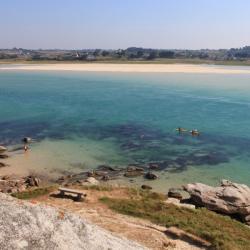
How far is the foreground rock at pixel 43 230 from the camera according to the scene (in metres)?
9.34

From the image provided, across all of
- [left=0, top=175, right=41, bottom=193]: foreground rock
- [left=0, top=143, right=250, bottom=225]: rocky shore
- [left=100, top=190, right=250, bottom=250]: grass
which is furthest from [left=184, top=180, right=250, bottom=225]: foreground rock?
[left=0, top=175, right=41, bottom=193]: foreground rock

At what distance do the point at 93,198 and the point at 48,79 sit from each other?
88.9 metres

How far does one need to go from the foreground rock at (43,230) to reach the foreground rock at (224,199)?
12.8 metres

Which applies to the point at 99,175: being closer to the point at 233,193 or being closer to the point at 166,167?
the point at 166,167

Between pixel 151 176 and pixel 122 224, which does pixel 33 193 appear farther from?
pixel 151 176

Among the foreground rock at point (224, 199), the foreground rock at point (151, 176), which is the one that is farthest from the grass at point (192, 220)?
the foreground rock at point (151, 176)

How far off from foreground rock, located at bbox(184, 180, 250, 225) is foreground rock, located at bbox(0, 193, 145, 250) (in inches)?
503

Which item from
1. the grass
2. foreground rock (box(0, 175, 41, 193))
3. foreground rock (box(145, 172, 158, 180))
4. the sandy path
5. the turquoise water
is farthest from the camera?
the turquoise water

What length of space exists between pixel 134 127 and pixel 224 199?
26643 mm

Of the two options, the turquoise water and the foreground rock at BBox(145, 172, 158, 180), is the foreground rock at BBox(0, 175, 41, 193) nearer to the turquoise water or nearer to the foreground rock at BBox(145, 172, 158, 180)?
the turquoise water

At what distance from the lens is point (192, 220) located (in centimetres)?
1941

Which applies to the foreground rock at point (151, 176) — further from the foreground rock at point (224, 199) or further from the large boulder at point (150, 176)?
the foreground rock at point (224, 199)

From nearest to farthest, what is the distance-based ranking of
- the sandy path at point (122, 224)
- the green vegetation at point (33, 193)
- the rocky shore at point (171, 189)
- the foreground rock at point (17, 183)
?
the sandy path at point (122, 224), the green vegetation at point (33, 193), the rocky shore at point (171, 189), the foreground rock at point (17, 183)

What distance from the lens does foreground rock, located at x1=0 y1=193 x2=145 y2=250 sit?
9344 millimetres
